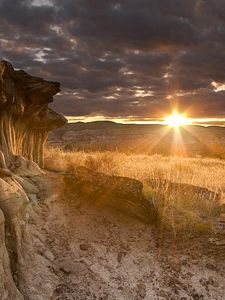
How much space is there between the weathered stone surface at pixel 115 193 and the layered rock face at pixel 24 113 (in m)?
2.07

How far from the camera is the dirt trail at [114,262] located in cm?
688

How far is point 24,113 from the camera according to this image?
12.1 metres

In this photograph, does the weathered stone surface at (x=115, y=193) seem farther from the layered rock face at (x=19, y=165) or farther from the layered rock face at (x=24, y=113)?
the layered rock face at (x=24, y=113)

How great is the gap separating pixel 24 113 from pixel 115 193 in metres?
4.42

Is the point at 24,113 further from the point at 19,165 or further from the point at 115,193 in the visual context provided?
the point at 115,193

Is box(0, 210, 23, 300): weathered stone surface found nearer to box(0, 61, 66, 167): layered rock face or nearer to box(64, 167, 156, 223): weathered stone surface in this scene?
box(64, 167, 156, 223): weathered stone surface

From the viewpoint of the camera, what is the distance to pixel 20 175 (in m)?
9.98

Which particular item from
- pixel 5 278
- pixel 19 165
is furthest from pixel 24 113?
pixel 5 278

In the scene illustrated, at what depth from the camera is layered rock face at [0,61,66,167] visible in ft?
33.2

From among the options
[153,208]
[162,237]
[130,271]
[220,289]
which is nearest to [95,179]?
[153,208]

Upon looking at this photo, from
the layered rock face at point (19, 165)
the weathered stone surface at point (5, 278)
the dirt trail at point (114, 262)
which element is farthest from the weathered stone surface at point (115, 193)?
the weathered stone surface at point (5, 278)

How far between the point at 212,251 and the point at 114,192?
2728 millimetres

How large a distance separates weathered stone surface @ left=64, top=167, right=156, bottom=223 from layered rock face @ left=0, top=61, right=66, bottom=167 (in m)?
2.07

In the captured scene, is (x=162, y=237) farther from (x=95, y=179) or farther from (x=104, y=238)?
(x=95, y=179)
